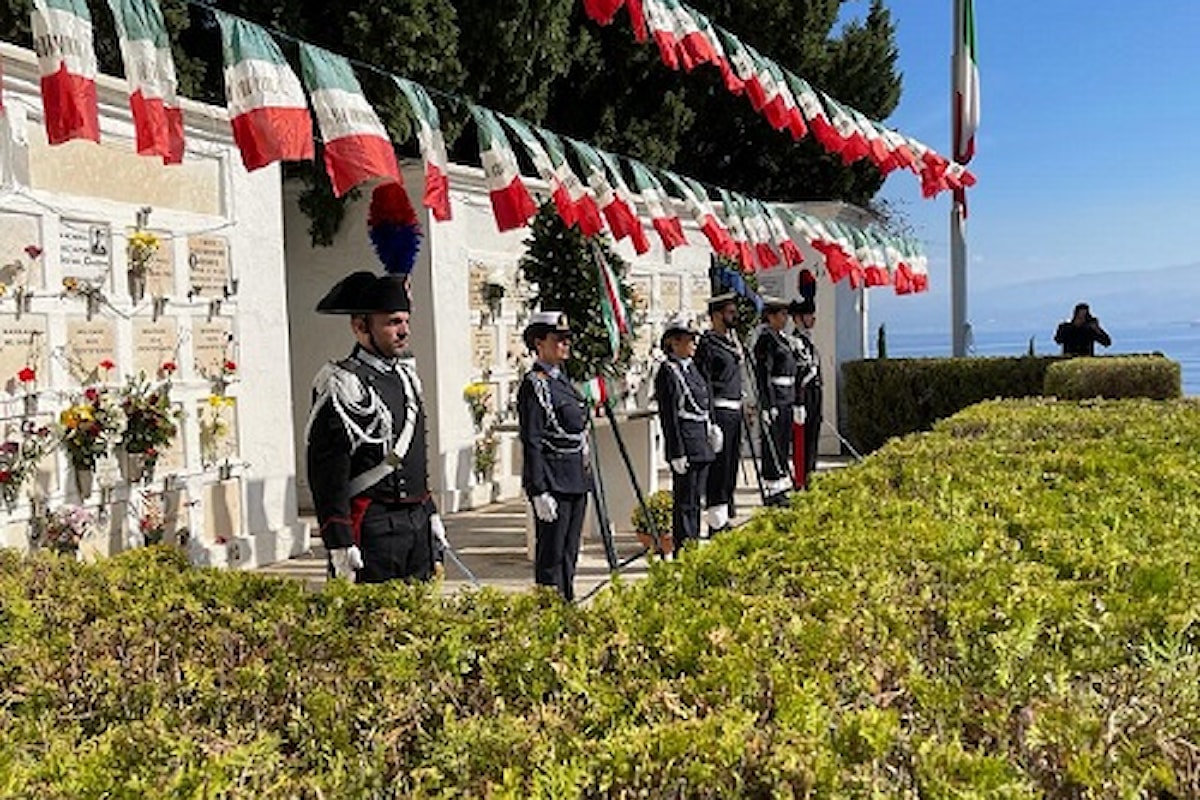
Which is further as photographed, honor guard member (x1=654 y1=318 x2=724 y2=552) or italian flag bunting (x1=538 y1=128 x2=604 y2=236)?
honor guard member (x1=654 y1=318 x2=724 y2=552)

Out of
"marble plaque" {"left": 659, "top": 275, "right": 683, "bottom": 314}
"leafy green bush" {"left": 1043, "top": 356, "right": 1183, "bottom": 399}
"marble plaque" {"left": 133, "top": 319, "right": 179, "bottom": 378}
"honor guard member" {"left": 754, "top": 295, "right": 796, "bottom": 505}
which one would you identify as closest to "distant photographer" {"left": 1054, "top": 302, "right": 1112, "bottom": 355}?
"leafy green bush" {"left": 1043, "top": 356, "right": 1183, "bottom": 399}

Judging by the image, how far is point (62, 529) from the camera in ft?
20.0

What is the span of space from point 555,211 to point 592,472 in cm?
217

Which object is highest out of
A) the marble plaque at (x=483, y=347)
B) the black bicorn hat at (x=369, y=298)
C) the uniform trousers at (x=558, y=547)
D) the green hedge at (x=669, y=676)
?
the black bicorn hat at (x=369, y=298)

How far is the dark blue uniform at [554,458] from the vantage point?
19.7 ft

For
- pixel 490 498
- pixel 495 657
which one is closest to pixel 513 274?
pixel 490 498

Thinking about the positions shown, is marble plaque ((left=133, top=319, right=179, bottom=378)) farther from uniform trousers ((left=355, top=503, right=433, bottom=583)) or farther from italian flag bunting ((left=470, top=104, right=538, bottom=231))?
uniform trousers ((left=355, top=503, right=433, bottom=583))

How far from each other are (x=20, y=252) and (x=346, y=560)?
9.99 feet

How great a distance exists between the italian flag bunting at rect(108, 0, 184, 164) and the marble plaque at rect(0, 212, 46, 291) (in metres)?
1.88

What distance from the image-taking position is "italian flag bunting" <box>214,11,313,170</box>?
4.78 m

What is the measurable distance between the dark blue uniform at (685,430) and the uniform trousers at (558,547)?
4.59ft

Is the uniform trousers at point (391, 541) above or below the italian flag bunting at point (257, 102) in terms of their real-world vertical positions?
below

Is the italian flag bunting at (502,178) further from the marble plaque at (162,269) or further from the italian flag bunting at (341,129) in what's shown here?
the marble plaque at (162,269)

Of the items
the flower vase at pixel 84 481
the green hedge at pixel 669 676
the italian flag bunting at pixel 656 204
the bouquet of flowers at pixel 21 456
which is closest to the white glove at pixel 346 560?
the green hedge at pixel 669 676
